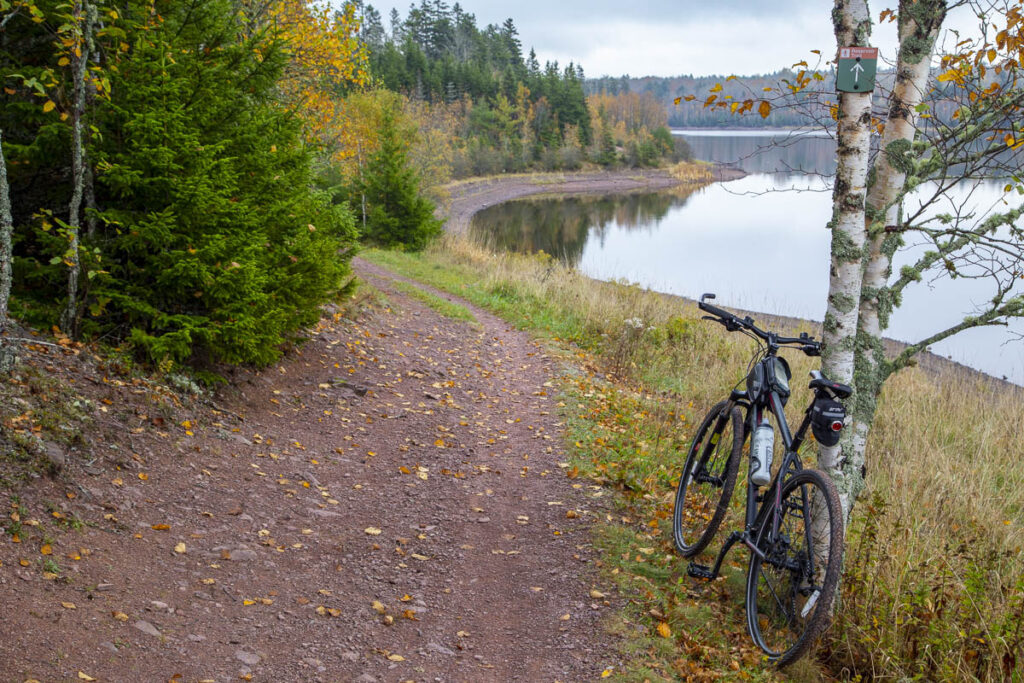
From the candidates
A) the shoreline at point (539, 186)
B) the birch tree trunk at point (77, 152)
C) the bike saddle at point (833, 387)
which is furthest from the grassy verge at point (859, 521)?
the shoreline at point (539, 186)

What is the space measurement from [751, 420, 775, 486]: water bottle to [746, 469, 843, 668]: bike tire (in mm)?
185

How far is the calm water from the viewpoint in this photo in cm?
2050

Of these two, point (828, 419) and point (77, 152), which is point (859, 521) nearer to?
point (828, 419)

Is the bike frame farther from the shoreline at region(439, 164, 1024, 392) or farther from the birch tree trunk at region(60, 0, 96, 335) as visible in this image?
the shoreline at region(439, 164, 1024, 392)

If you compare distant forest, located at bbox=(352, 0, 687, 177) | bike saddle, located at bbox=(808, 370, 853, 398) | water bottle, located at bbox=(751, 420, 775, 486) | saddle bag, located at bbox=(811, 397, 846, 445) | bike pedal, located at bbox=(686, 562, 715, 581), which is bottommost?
bike pedal, located at bbox=(686, 562, 715, 581)

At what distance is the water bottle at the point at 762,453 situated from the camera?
4.02 m

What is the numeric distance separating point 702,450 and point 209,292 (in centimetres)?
412

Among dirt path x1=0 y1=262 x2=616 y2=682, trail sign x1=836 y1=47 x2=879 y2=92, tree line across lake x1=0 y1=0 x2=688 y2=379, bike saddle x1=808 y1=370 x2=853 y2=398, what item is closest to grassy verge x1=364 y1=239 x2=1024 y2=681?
dirt path x1=0 y1=262 x2=616 y2=682

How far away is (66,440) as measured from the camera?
4.57m

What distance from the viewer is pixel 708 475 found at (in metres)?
5.02

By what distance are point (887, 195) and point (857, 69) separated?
3.63ft

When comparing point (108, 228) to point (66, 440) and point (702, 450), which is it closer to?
point (66, 440)

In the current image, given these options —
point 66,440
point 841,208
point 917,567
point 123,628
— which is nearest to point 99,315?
point 66,440

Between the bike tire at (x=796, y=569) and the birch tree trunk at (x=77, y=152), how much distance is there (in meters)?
5.04
